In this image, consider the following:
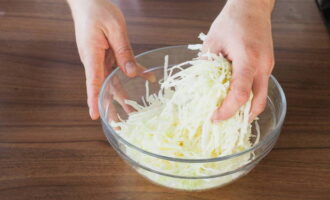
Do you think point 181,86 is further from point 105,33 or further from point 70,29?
point 70,29

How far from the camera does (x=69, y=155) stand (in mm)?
870

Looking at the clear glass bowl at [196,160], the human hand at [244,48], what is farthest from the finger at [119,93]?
the human hand at [244,48]

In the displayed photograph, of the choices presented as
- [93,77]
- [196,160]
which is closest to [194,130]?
[196,160]

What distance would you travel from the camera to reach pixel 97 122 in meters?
0.97

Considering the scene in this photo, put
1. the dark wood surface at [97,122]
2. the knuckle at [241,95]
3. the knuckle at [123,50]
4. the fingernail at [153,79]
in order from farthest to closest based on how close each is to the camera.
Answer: the fingernail at [153,79] < the knuckle at [123,50] < the dark wood surface at [97,122] < the knuckle at [241,95]

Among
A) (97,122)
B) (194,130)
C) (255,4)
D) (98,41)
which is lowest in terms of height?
(97,122)

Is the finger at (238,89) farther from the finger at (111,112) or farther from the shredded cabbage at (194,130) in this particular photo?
the finger at (111,112)

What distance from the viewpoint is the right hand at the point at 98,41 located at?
Result: 86cm

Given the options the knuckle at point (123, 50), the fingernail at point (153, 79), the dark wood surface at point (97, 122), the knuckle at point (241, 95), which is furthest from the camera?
the fingernail at point (153, 79)

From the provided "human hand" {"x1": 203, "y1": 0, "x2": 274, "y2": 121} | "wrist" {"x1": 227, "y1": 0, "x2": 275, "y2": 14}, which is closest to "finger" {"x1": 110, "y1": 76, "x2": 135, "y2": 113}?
"human hand" {"x1": 203, "y1": 0, "x2": 274, "y2": 121}

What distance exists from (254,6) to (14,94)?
0.70m

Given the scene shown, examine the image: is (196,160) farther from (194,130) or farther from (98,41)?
(98,41)

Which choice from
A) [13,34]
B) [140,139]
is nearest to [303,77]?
[140,139]

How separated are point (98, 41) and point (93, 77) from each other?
0.32 feet
